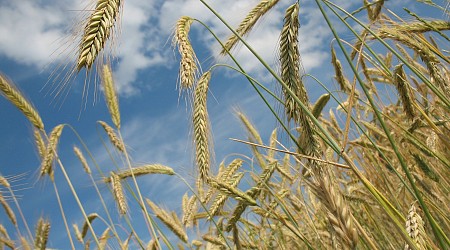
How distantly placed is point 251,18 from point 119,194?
205 centimetres

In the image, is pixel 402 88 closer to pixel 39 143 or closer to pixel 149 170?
pixel 149 170

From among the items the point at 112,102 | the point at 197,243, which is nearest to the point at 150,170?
the point at 112,102

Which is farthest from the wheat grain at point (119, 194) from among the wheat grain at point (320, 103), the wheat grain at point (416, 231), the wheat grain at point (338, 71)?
the wheat grain at point (416, 231)

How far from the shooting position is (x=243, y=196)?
7.61ft

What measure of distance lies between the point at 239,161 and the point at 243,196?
1.12 m

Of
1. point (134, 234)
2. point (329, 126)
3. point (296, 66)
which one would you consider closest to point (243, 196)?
point (296, 66)

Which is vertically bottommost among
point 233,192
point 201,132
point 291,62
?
point 233,192

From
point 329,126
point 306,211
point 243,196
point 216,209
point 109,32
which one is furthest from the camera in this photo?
point 329,126

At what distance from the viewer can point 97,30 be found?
5.46ft

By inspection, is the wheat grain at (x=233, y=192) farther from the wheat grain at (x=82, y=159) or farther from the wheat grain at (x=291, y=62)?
the wheat grain at (x=82, y=159)

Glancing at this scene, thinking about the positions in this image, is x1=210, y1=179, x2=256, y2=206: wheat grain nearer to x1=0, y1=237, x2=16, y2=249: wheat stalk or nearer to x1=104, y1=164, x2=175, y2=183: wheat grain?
x1=104, y1=164, x2=175, y2=183: wheat grain

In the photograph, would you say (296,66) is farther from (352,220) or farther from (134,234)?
(134,234)

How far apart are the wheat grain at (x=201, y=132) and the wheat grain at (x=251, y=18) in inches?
10.9

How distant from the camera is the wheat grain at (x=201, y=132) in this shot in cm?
226
